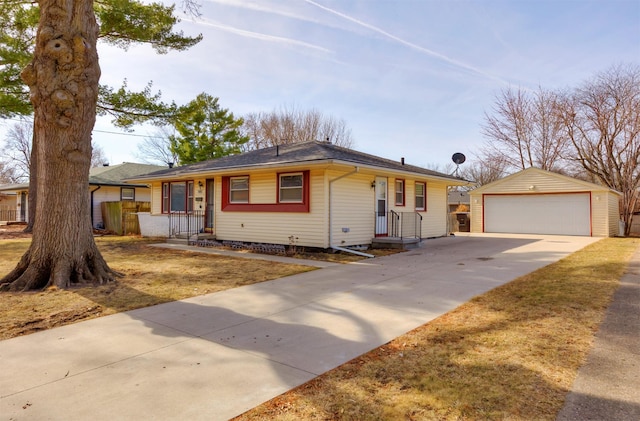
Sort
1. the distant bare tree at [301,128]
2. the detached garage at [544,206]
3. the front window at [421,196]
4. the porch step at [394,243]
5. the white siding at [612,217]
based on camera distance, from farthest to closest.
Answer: the distant bare tree at [301,128] < the detached garage at [544,206] < the white siding at [612,217] < the front window at [421,196] < the porch step at [394,243]

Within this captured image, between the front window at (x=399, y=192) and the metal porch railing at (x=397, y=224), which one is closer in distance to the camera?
the metal porch railing at (x=397, y=224)

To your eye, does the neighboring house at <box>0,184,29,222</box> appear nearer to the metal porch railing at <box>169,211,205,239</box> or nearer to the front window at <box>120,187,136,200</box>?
the front window at <box>120,187,136,200</box>

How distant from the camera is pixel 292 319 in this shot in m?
4.84

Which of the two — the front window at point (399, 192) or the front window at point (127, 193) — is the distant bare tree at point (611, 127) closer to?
the front window at point (399, 192)

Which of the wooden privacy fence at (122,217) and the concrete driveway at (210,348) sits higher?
the wooden privacy fence at (122,217)

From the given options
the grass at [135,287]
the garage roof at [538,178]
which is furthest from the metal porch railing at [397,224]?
the garage roof at [538,178]

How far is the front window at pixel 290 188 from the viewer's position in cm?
1185

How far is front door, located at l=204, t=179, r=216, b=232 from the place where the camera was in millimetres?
14914

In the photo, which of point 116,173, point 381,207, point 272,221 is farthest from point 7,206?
point 381,207

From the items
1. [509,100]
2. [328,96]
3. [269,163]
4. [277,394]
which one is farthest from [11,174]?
[277,394]

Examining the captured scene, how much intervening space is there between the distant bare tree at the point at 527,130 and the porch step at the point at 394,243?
1981 centimetres

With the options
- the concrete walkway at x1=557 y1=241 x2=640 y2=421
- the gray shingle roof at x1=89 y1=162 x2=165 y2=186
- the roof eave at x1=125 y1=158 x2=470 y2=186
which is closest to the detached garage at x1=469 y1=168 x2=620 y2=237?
the roof eave at x1=125 y1=158 x2=470 y2=186

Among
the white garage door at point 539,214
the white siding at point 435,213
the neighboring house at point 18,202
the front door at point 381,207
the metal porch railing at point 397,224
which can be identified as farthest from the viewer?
the neighboring house at point 18,202

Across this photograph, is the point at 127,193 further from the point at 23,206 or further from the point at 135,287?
the point at 135,287
